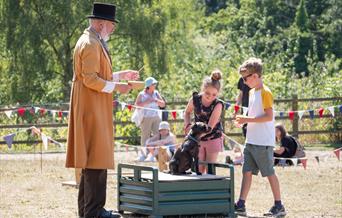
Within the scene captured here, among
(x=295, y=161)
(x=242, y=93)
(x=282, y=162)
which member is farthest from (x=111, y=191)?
(x=282, y=162)

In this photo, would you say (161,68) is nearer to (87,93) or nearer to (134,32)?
(134,32)

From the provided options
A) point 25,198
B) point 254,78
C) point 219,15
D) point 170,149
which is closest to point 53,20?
point 170,149

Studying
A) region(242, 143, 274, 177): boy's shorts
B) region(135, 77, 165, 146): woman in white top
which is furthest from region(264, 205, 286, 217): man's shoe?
region(135, 77, 165, 146): woman in white top

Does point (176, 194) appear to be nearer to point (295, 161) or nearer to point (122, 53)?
point (295, 161)

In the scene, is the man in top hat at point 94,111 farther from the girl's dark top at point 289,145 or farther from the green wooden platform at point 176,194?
the girl's dark top at point 289,145

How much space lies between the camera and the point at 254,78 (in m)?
10.4

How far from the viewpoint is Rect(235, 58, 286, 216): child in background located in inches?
410

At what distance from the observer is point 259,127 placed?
10531mm

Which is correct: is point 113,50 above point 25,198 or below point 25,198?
above

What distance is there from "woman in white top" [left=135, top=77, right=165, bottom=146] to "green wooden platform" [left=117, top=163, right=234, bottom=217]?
8.61m

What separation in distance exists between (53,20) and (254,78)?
1889cm

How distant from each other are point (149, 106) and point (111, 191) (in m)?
5.70

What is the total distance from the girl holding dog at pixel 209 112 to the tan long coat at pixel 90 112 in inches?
76.8

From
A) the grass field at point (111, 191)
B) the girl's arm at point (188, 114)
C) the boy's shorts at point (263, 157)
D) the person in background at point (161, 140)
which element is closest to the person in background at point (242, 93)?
the grass field at point (111, 191)
